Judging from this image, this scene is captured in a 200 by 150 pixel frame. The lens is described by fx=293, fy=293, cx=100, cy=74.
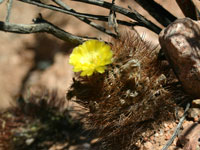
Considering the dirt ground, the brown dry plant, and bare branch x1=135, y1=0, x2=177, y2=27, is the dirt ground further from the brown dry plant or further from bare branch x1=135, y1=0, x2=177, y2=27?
the brown dry plant

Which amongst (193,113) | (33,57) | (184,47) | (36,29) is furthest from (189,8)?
(33,57)

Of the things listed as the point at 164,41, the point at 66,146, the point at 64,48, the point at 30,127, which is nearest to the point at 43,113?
the point at 30,127

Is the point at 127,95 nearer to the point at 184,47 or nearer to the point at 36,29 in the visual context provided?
the point at 184,47

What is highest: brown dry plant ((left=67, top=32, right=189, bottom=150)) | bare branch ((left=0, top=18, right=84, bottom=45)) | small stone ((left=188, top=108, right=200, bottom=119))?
bare branch ((left=0, top=18, right=84, bottom=45))

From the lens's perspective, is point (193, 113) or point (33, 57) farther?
point (33, 57)

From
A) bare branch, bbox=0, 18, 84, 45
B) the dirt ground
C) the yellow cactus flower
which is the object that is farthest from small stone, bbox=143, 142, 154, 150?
the dirt ground
